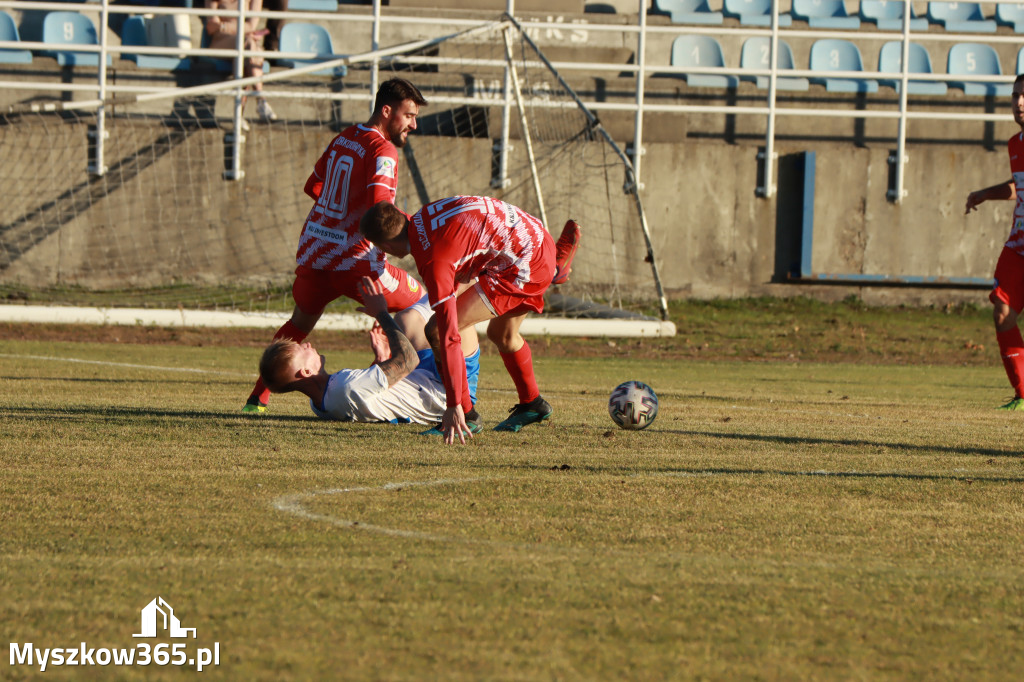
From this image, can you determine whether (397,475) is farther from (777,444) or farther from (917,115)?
(917,115)

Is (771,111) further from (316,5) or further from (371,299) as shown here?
(371,299)

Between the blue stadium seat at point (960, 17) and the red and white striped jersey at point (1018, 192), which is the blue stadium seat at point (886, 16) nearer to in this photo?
the blue stadium seat at point (960, 17)

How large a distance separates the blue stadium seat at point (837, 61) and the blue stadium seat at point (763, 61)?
357 millimetres

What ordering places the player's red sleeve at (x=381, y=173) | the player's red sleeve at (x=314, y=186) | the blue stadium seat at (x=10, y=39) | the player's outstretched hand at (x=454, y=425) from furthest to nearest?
the blue stadium seat at (x=10, y=39) → the player's red sleeve at (x=314, y=186) → the player's red sleeve at (x=381, y=173) → the player's outstretched hand at (x=454, y=425)

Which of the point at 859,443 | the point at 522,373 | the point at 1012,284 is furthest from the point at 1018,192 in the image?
the point at 522,373

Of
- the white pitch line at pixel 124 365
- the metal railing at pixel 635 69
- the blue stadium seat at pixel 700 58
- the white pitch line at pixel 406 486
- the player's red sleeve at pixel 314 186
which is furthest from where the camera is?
the blue stadium seat at pixel 700 58

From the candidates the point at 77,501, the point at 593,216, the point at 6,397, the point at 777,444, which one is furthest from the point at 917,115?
the point at 77,501

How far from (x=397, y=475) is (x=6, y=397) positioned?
3.71 meters

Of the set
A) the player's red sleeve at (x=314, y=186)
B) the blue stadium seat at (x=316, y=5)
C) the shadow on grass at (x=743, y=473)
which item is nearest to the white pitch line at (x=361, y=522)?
the shadow on grass at (x=743, y=473)

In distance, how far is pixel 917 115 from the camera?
704 inches

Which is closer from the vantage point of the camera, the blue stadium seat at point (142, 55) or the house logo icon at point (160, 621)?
the house logo icon at point (160, 621)

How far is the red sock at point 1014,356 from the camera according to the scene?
7863 mm

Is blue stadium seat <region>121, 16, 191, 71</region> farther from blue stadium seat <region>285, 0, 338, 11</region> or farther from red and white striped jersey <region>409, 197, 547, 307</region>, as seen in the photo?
red and white striped jersey <region>409, 197, 547, 307</region>

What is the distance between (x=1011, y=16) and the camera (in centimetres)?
2044
